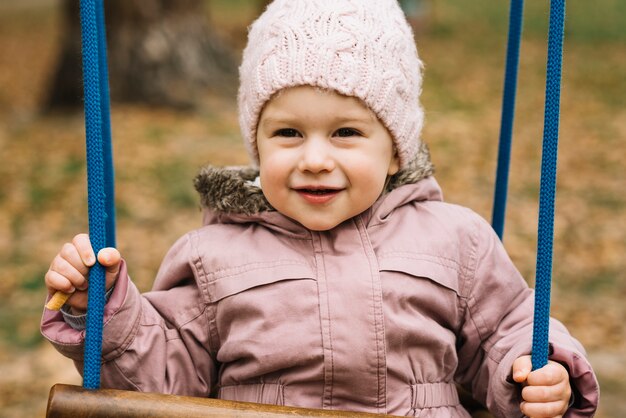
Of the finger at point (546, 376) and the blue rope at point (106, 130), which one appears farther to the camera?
the blue rope at point (106, 130)

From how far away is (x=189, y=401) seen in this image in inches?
60.6

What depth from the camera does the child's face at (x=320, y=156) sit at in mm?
1759

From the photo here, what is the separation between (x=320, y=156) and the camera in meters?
1.73

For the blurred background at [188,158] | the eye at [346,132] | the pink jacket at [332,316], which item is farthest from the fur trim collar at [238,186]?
the blurred background at [188,158]

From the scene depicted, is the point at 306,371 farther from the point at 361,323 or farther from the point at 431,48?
the point at 431,48

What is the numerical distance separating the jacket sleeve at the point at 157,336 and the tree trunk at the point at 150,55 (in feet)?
19.6

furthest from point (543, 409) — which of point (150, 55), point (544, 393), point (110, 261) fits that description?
point (150, 55)

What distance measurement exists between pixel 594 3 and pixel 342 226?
620 inches

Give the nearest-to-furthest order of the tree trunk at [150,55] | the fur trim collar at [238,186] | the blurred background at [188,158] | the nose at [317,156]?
the nose at [317,156]
the fur trim collar at [238,186]
the blurred background at [188,158]
the tree trunk at [150,55]

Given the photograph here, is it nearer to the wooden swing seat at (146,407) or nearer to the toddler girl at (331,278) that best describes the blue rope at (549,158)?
the toddler girl at (331,278)

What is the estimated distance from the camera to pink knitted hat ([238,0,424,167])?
177cm

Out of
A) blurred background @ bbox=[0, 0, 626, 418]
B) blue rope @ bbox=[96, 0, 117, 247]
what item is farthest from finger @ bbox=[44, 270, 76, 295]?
blurred background @ bbox=[0, 0, 626, 418]

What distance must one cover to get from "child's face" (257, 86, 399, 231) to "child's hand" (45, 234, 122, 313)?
39 cm

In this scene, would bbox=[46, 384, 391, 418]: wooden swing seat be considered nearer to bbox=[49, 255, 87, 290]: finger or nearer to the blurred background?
bbox=[49, 255, 87, 290]: finger
